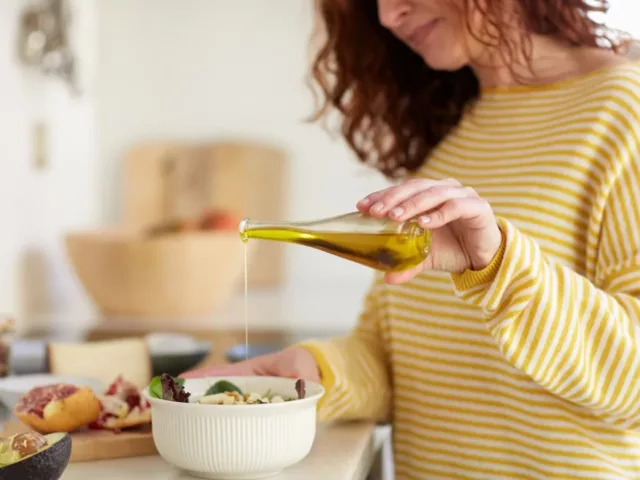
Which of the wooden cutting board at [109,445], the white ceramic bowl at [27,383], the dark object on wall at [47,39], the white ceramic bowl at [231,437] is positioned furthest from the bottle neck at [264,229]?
the dark object on wall at [47,39]

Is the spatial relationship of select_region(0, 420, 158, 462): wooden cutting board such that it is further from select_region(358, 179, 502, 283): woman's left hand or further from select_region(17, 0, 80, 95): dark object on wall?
select_region(17, 0, 80, 95): dark object on wall

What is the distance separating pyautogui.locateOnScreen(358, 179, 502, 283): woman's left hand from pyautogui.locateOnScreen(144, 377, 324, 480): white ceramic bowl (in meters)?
0.16

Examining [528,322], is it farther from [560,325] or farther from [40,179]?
[40,179]

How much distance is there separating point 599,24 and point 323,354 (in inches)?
19.5

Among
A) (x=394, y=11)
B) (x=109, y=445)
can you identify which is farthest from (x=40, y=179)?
(x=109, y=445)

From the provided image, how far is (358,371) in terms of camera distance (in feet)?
3.50

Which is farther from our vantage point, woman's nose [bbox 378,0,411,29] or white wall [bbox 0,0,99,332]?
white wall [bbox 0,0,99,332]

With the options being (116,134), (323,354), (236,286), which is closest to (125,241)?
(236,286)

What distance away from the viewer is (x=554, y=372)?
82 cm

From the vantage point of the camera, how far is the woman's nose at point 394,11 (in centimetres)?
108

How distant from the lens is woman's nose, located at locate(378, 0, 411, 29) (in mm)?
1078

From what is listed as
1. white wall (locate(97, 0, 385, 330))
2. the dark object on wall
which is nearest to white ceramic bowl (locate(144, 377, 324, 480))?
the dark object on wall

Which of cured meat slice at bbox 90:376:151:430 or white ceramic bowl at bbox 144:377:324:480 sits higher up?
white ceramic bowl at bbox 144:377:324:480

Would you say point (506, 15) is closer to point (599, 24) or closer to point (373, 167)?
point (599, 24)
